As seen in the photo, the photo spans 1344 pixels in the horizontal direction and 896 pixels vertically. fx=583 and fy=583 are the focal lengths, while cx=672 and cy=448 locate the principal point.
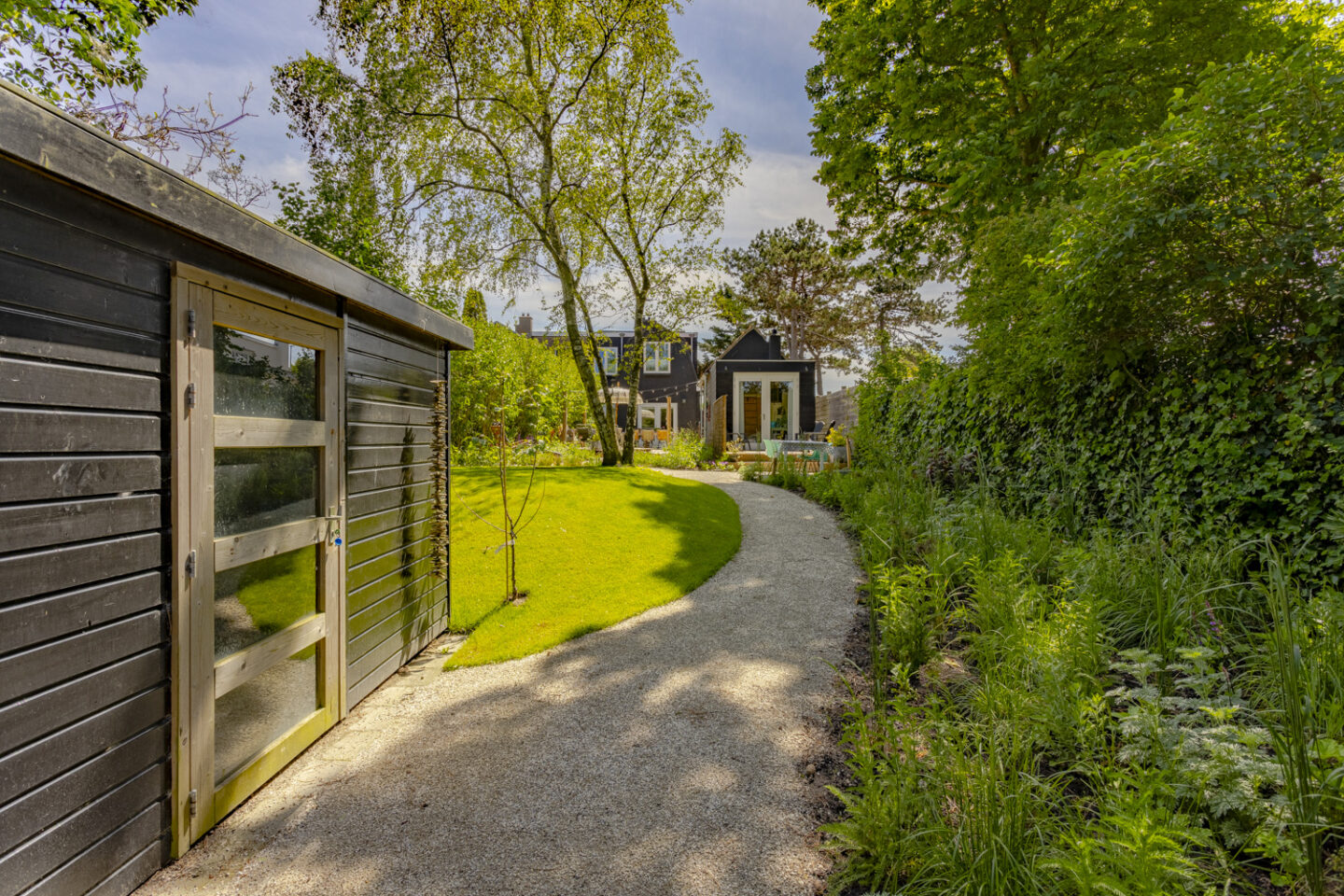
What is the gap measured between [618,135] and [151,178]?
476 inches

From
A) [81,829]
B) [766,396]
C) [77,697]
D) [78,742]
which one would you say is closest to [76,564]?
[77,697]

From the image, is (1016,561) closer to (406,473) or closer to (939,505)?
(939,505)

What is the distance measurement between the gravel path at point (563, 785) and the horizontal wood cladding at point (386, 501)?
340 mm

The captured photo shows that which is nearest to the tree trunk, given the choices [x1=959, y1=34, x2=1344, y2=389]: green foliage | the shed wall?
[x1=959, y1=34, x2=1344, y2=389]: green foliage

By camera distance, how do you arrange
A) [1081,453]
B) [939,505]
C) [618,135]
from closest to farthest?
[1081,453] → [939,505] → [618,135]

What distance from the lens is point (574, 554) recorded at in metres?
6.50

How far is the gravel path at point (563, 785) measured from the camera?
2102mm

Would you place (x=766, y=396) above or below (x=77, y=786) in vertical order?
above

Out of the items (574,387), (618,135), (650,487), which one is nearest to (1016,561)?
(650,487)

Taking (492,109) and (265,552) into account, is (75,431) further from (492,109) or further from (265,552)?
(492,109)

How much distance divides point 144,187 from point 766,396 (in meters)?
20.2

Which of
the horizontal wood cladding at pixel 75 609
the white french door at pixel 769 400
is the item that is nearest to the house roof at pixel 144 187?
the horizontal wood cladding at pixel 75 609

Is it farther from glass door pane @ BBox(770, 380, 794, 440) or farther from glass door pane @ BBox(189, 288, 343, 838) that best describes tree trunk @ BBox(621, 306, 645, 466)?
glass door pane @ BBox(189, 288, 343, 838)

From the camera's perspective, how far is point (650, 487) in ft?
32.2
